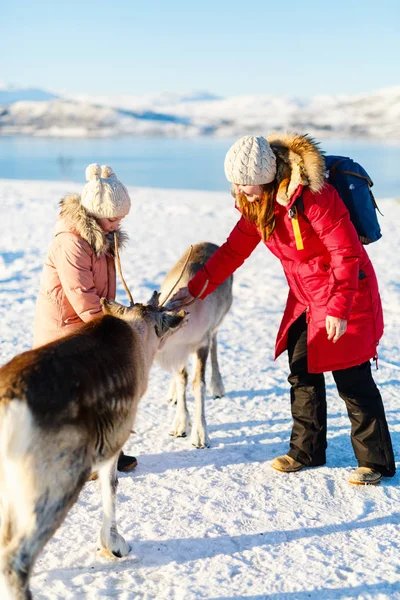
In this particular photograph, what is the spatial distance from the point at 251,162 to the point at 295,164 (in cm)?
27

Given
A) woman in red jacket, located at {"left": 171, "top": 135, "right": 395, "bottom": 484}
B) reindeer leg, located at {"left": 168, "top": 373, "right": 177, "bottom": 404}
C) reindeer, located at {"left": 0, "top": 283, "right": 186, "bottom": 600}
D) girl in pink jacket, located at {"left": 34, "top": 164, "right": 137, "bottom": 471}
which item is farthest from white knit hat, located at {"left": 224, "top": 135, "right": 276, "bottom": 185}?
reindeer leg, located at {"left": 168, "top": 373, "right": 177, "bottom": 404}

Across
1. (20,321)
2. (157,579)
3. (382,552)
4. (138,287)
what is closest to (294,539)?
(382,552)

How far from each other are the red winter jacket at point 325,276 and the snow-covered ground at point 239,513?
867mm

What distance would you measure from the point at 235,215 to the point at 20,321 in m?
8.48

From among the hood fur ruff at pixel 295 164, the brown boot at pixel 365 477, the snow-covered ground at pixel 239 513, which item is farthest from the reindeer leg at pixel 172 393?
the hood fur ruff at pixel 295 164

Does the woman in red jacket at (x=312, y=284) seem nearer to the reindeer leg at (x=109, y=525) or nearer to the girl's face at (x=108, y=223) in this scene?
the girl's face at (x=108, y=223)

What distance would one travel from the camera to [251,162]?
11.8 ft

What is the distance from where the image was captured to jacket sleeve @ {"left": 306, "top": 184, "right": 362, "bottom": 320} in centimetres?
365

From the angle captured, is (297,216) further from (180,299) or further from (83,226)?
(83,226)

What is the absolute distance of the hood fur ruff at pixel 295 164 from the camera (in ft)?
11.8

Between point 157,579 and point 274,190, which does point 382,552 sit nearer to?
point 157,579

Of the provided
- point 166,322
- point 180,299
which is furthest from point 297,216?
point 180,299

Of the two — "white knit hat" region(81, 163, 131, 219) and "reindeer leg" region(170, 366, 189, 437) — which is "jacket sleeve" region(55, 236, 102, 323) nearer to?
"white knit hat" region(81, 163, 131, 219)

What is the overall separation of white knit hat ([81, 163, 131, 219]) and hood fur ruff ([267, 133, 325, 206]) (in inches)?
38.1
